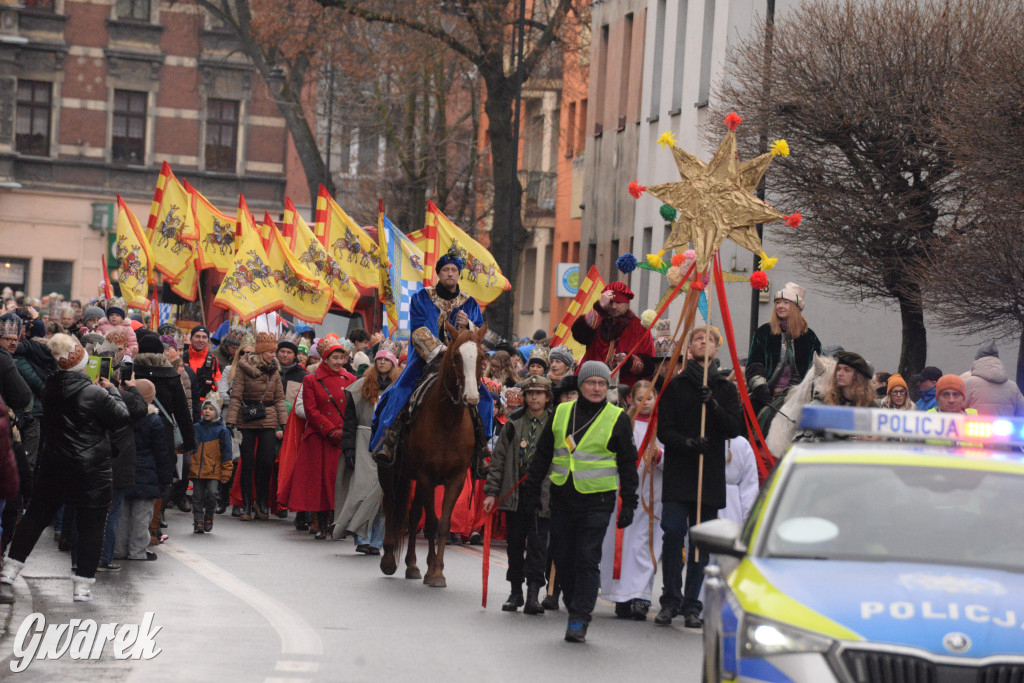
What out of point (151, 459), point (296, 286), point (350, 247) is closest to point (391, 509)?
point (151, 459)

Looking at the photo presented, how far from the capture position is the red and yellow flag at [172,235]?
97.5 ft

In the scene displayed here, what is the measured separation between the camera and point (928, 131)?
2306 cm

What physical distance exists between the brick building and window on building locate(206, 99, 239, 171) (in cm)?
4

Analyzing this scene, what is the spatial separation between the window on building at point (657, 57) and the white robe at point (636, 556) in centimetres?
2569

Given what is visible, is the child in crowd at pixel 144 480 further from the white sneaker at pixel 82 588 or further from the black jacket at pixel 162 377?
the white sneaker at pixel 82 588

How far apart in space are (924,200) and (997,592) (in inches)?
710

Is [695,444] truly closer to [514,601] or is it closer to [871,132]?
[514,601]

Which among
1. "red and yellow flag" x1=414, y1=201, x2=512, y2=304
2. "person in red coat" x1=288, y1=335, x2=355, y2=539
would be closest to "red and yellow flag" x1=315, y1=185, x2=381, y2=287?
Answer: "red and yellow flag" x1=414, y1=201, x2=512, y2=304

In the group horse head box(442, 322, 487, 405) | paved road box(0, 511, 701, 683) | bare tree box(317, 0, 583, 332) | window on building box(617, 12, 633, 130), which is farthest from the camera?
window on building box(617, 12, 633, 130)

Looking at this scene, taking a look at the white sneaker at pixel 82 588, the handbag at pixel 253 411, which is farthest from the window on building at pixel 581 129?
the white sneaker at pixel 82 588

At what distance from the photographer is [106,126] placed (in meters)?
63.4

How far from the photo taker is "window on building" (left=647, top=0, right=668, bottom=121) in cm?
3878

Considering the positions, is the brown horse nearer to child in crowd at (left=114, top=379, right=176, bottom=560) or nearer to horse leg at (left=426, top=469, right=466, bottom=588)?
horse leg at (left=426, top=469, right=466, bottom=588)

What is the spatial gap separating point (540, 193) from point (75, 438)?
39.6m
